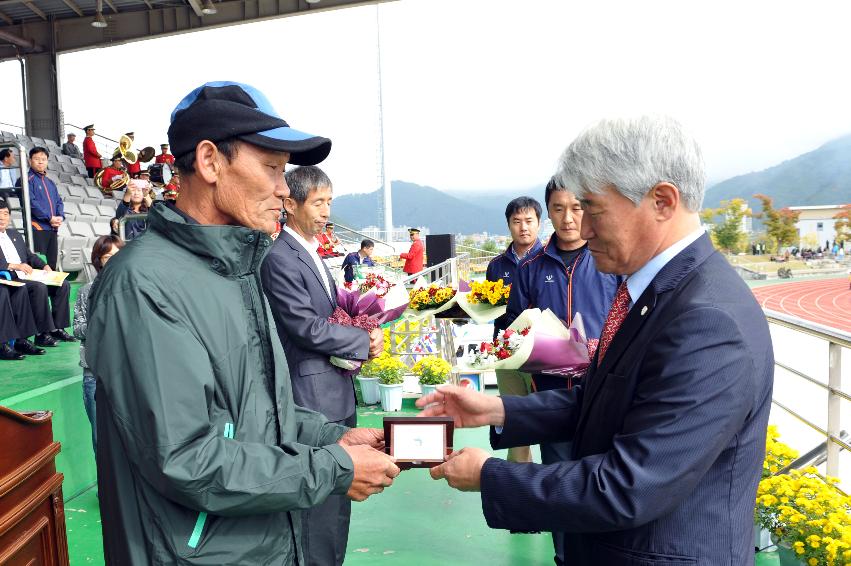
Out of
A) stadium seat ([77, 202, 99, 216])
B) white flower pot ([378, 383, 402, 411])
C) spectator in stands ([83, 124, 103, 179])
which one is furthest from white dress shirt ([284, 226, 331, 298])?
spectator in stands ([83, 124, 103, 179])

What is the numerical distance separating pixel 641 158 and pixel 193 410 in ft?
3.15

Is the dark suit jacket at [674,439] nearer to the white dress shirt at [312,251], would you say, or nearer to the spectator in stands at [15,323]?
the white dress shirt at [312,251]

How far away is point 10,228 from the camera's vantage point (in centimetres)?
593

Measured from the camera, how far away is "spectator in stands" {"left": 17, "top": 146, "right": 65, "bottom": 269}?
7914 millimetres

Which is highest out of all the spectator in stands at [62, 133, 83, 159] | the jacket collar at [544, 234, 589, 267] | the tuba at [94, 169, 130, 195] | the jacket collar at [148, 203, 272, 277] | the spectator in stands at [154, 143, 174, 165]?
the spectator in stands at [62, 133, 83, 159]

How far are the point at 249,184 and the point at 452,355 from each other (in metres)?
5.24

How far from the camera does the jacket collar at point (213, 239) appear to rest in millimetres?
1221

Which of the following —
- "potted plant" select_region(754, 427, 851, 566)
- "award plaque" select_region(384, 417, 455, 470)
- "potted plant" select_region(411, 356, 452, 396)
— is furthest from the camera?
"potted plant" select_region(411, 356, 452, 396)

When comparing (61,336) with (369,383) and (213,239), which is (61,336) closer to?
(369,383)

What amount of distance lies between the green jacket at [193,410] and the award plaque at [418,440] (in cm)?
31

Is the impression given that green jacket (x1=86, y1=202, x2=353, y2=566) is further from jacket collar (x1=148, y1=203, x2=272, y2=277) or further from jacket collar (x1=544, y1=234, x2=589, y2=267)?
jacket collar (x1=544, y1=234, x2=589, y2=267)

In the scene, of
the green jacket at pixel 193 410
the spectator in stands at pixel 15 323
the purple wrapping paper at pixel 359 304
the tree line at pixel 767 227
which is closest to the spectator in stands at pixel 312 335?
the purple wrapping paper at pixel 359 304

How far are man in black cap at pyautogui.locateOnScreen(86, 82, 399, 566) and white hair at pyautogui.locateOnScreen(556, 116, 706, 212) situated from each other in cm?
62

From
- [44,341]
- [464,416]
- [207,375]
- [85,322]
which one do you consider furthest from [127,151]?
[207,375]
